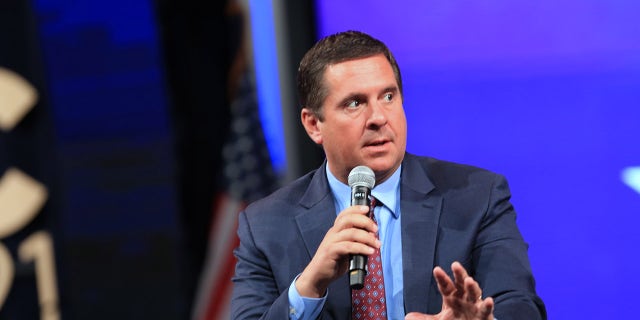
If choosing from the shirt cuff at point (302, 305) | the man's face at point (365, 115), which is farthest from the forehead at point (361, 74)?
the shirt cuff at point (302, 305)

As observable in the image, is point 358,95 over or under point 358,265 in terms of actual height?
over

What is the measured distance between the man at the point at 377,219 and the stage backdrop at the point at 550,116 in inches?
Result: 16.6

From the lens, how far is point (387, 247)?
207cm

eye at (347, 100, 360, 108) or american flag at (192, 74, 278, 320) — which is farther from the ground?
eye at (347, 100, 360, 108)

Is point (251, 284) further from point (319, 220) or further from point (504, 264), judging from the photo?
point (504, 264)

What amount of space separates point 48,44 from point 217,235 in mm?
1173

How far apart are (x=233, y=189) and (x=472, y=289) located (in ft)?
8.97

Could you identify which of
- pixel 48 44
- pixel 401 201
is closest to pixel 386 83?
pixel 401 201

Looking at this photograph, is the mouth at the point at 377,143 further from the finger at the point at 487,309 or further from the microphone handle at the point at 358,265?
the finger at the point at 487,309

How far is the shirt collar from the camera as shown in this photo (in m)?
2.10

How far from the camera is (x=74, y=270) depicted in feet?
15.0

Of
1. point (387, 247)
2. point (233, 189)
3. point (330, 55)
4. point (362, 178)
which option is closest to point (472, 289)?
point (362, 178)

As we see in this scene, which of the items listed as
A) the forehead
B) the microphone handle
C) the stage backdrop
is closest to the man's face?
the forehead

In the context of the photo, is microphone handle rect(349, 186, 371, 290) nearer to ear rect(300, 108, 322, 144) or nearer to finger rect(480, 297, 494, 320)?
finger rect(480, 297, 494, 320)
